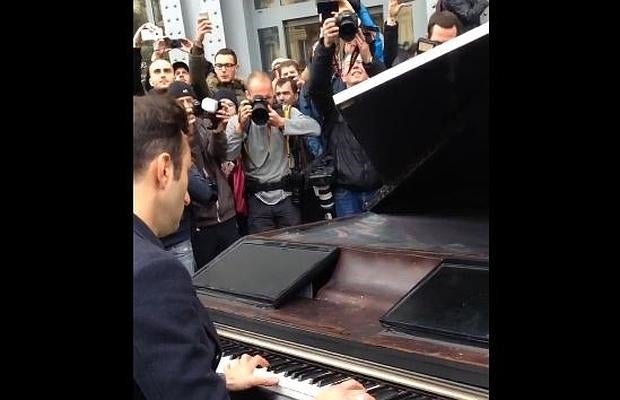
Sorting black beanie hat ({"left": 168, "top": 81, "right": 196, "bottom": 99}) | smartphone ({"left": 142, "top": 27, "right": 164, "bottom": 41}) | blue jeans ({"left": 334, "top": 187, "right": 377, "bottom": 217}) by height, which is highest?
smartphone ({"left": 142, "top": 27, "right": 164, "bottom": 41})

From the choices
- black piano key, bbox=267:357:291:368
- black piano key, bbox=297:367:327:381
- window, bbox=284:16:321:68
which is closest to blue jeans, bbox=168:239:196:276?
black piano key, bbox=267:357:291:368

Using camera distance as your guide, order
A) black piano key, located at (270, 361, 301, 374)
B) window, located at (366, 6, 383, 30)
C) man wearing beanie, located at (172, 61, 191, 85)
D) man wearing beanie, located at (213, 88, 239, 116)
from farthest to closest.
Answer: window, located at (366, 6, 383, 30) < man wearing beanie, located at (172, 61, 191, 85) < man wearing beanie, located at (213, 88, 239, 116) < black piano key, located at (270, 361, 301, 374)

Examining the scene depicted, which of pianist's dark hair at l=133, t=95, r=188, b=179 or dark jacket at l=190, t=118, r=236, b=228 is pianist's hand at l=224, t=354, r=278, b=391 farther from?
dark jacket at l=190, t=118, r=236, b=228

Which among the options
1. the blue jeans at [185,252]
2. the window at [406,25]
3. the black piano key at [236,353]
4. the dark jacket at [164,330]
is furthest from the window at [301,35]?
the dark jacket at [164,330]

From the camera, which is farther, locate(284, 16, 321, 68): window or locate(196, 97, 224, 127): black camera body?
locate(284, 16, 321, 68): window

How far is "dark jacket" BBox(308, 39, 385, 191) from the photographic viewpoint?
3457mm

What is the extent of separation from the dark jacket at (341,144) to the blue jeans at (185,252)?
2.92 feet

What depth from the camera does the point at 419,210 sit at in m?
2.23

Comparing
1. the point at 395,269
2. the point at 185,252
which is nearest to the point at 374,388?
the point at 395,269

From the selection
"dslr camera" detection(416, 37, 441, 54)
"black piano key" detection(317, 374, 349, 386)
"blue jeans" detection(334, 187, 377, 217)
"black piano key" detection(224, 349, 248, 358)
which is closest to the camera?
"black piano key" detection(317, 374, 349, 386)

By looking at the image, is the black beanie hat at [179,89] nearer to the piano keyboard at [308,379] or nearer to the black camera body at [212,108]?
the black camera body at [212,108]

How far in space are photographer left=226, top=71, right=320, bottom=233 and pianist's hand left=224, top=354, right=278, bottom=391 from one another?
6.06 ft
